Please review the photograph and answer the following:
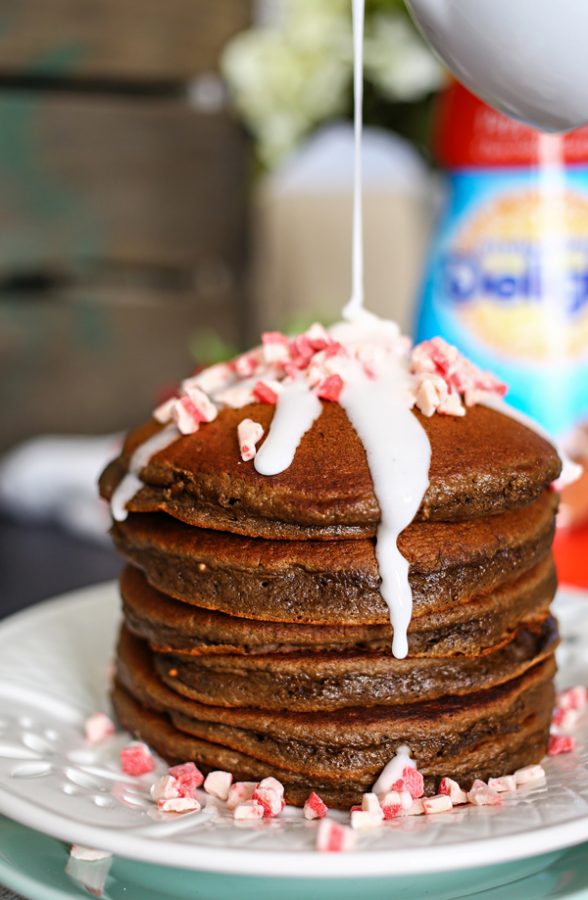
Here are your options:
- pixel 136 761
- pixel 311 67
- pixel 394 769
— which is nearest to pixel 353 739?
pixel 394 769

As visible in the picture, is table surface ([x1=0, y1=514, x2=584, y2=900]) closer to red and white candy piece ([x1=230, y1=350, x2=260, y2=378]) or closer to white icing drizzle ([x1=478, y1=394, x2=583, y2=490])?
red and white candy piece ([x1=230, y1=350, x2=260, y2=378])

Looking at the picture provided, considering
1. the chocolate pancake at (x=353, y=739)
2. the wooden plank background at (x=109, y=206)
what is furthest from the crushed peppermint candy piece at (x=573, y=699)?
the wooden plank background at (x=109, y=206)

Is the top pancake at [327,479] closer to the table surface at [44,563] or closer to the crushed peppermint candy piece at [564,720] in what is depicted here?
the crushed peppermint candy piece at [564,720]

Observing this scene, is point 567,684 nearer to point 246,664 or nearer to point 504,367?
point 246,664

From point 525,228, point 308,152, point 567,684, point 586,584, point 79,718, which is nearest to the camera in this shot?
point 79,718

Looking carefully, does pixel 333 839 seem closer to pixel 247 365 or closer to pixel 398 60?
pixel 247 365

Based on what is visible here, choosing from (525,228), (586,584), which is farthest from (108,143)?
(586,584)

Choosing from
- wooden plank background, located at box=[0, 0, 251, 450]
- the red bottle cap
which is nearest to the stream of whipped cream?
the red bottle cap
